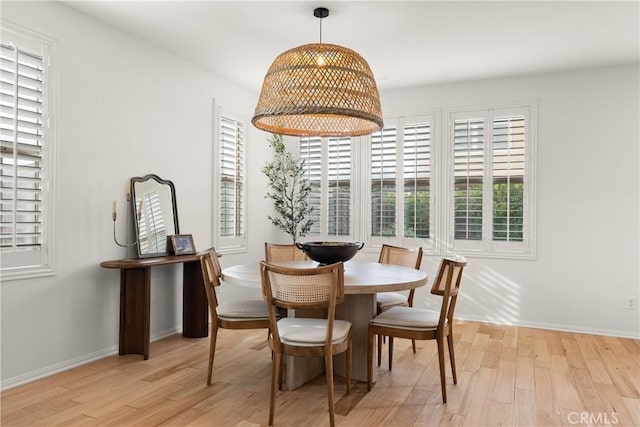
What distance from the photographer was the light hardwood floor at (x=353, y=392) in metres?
2.58

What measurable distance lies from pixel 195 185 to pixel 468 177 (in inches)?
117

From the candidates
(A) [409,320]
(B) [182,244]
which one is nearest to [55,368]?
(B) [182,244]

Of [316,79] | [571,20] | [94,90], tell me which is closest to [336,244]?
[316,79]

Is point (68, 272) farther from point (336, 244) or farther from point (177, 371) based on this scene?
point (336, 244)

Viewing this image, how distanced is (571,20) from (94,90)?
375 centimetres

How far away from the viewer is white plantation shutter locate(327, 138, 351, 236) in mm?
Result: 5758

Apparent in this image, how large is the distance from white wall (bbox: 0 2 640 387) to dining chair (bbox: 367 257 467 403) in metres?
2.19

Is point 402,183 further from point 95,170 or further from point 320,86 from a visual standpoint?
point 95,170

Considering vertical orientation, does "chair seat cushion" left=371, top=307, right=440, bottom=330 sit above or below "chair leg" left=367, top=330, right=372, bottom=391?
above

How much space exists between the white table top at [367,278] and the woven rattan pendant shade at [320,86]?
102 centimetres

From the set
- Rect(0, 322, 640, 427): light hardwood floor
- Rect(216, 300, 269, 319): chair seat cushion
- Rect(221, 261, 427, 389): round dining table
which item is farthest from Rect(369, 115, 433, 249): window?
Rect(216, 300, 269, 319): chair seat cushion

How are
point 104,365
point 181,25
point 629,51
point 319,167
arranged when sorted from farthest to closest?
point 319,167 < point 629,51 < point 181,25 < point 104,365

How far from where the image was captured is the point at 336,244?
127 inches

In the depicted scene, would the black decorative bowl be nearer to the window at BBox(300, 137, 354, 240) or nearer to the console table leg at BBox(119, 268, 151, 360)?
the console table leg at BBox(119, 268, 151, 360)
